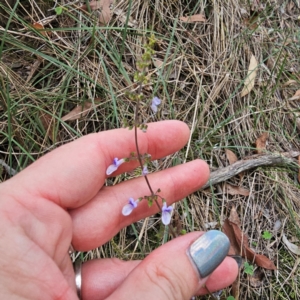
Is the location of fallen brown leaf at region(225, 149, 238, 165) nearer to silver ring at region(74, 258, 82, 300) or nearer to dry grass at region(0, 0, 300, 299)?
dry grass at region(0, 0, 300, 299)

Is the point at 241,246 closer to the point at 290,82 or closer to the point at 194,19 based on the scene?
the point at 290,82

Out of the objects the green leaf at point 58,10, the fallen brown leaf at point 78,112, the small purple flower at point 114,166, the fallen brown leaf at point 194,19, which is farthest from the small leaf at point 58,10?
the small purple flower at point 114,166

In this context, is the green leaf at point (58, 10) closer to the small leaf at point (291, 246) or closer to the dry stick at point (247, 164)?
the dry stick at point (247, 164)

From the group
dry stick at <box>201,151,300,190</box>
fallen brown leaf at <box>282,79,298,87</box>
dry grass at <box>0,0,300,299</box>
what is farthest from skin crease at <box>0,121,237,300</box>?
fallen brown leaf at <box>282,79,298,87</box>

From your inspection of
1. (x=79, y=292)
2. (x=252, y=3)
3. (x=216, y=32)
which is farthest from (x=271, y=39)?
(x=79, y=292)

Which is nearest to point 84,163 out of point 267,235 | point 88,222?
point 88,222

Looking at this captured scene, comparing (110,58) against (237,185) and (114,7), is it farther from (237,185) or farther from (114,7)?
(237,185)

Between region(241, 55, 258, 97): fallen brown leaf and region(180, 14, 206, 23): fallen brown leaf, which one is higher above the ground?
region(180, 14, 206, 23): fallen brown leaf
